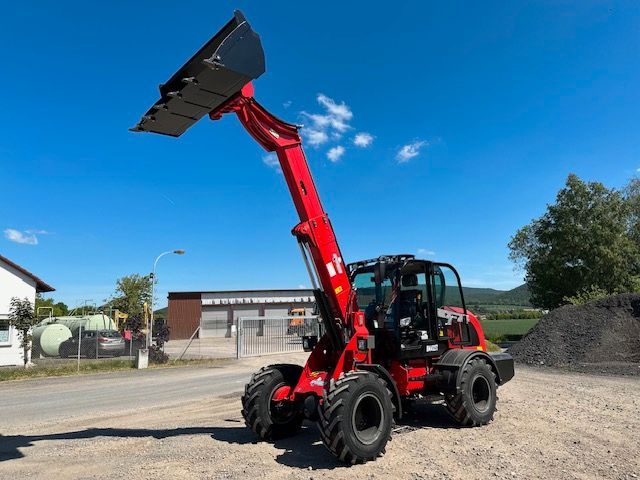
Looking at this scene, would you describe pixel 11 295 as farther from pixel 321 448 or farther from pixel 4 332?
pixel 321 448

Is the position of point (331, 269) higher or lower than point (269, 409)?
higher

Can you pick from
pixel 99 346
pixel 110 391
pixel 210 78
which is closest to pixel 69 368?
pixel 99 346

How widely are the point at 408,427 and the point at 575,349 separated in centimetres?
1428

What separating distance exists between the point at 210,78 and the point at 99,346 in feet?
76.7

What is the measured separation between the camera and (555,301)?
40.5 m

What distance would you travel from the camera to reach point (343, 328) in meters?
7.13

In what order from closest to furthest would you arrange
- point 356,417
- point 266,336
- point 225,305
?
point 356,417
point 266,336
point 225,305

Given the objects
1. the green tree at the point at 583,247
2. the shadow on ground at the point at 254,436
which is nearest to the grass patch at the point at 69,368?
the shadow on ground at the point at 254,436

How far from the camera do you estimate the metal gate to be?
90.2 feet

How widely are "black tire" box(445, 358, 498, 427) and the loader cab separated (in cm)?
61

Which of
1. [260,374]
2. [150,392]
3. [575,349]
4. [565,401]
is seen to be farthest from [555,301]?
[260,374]

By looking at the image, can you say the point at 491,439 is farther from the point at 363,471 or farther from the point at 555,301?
the point at 555,301

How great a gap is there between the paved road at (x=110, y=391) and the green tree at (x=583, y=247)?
29.0 meters

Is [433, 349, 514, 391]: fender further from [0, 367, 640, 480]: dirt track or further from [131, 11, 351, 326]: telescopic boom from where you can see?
[131, 11, 351, 326]: telescopic boom
